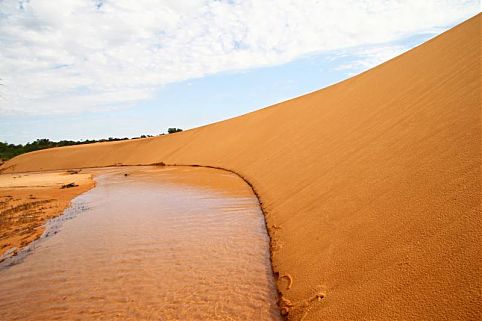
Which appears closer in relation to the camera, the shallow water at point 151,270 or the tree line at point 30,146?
the shallow water at point 151,270

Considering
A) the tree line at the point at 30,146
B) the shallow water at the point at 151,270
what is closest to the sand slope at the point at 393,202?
the shallow water at the point at 151,270

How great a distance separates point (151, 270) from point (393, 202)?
10.3 feet

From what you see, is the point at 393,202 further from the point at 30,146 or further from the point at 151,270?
the point at 30,146

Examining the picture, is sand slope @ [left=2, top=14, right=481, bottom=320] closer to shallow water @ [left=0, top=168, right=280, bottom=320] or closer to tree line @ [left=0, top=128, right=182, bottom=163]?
shallow water @ [left=0, top=168, right=280, bottom=320]

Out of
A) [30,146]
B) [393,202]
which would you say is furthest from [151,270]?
[30,146]

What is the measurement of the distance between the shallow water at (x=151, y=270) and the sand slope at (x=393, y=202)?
0.45 m

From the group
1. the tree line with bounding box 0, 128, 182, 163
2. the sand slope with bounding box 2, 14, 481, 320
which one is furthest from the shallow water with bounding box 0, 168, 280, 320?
the tree line with bounding box 0, 128, 182, 163

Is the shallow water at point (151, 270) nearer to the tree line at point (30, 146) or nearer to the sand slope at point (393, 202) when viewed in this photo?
the sand slope at point (393, 202)

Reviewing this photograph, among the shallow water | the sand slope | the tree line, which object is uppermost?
the tree line

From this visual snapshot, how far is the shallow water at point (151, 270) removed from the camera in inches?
130

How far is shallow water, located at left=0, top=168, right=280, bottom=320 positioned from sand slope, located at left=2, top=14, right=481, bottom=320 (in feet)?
1.48

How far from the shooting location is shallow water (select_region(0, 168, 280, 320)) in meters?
3.30

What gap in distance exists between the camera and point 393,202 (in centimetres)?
353

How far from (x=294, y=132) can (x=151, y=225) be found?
746 centimetres
